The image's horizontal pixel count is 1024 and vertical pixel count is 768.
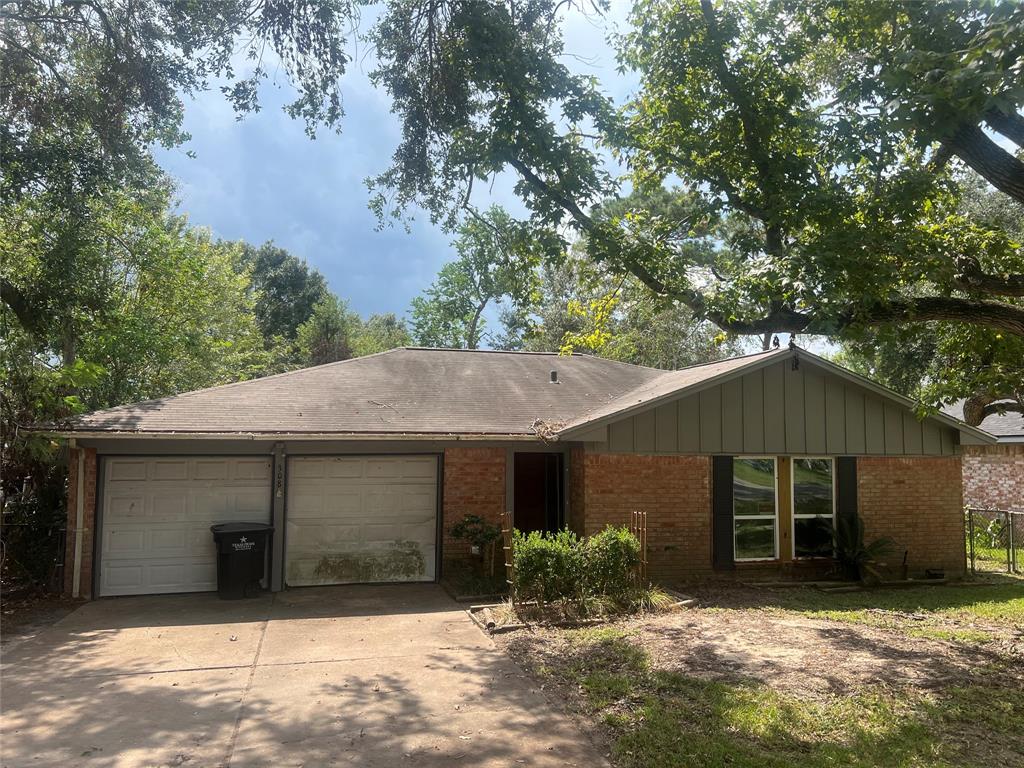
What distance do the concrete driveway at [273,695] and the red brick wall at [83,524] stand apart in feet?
3.36

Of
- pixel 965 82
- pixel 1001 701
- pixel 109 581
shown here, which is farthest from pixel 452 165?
pixel 1001 701

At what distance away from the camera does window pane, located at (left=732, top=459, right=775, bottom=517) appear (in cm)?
1188

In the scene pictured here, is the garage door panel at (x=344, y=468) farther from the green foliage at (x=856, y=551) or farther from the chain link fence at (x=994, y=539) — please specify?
the chain link fence at (x=994, y=539)

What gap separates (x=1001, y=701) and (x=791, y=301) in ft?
14.5

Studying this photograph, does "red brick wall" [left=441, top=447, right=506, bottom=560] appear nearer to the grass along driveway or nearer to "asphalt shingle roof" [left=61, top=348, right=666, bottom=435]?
"asphalt shingle roof" [left=61, top=348, right=666, bottom=435]

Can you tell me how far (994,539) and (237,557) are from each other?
1767cm

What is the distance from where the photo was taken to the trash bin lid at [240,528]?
32.6 ft

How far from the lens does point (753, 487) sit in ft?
39.4

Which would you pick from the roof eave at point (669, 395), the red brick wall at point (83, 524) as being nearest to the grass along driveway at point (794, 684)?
the roof eave at point (669, 395)

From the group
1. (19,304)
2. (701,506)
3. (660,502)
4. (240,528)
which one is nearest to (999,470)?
(701,506)

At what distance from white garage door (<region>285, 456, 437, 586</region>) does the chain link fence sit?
440 inches

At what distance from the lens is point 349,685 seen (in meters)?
6.26

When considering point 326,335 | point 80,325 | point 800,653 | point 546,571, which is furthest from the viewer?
point 326,335

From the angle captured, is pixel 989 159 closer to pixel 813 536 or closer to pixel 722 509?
pixel 722 509
